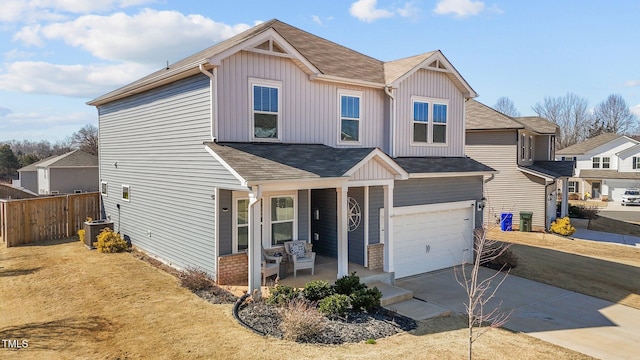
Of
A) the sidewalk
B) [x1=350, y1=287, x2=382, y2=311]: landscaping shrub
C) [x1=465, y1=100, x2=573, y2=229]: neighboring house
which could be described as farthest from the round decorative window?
the sidewalk

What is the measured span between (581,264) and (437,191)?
23.2 feet

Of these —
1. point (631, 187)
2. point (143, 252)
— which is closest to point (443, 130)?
point (143, 252)

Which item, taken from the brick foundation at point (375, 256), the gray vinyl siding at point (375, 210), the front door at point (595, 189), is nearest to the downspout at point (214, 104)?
the gray vinyl siding at point (375, 210)

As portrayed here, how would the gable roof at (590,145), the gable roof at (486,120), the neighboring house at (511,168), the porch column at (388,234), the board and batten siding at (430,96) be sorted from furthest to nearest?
the gable roof at (590,145) → the gable roof at (486,120) → the neighboring house at (511,168) → the board and batten siding at (430,96) → the porch column at (388,234)

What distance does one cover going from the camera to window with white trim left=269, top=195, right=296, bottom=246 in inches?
483

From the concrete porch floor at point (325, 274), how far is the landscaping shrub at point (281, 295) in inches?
52.0

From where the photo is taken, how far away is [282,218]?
40.8 ft

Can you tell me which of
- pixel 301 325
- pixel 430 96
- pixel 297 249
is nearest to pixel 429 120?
pixel 430 96

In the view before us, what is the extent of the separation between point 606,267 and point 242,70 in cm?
1542

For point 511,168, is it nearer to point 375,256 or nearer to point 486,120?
point 486,120

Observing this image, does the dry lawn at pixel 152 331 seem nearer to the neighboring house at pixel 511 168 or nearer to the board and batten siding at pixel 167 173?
the board and batten siding at pixel 167 173

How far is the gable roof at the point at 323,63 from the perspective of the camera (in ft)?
41.5

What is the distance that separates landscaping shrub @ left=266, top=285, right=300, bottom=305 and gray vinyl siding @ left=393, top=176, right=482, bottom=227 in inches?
201

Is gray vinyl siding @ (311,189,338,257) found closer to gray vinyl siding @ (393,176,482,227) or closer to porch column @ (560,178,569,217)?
gray vinyl siding @ (393,176,482,227)
